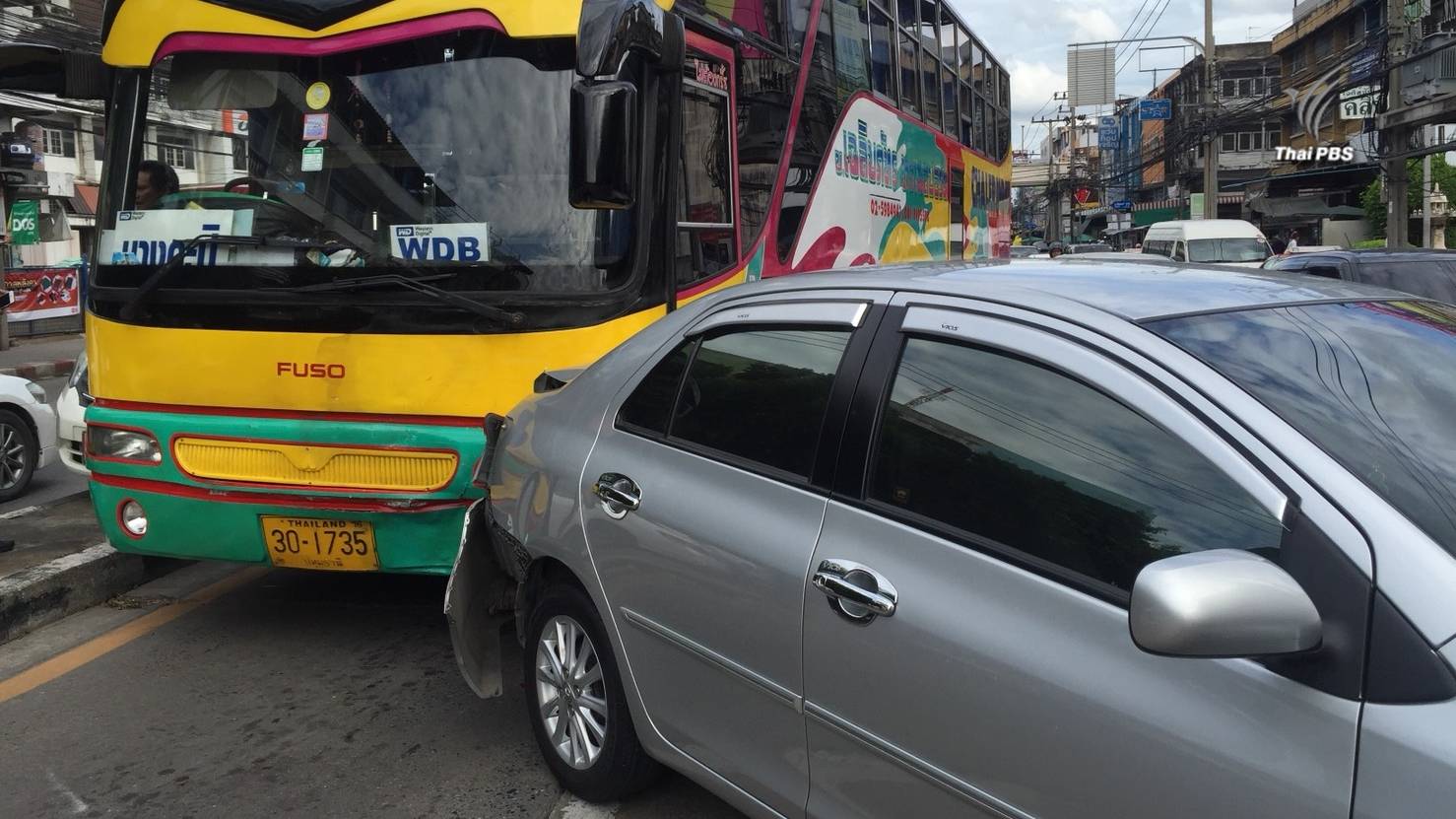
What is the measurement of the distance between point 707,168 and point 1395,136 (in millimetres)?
22002

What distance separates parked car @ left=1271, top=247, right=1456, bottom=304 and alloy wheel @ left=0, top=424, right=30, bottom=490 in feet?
29.4

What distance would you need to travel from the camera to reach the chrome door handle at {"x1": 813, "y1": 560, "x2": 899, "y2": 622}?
228 cm

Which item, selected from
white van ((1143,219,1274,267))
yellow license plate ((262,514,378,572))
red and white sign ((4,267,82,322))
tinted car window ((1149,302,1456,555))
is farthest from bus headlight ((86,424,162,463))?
white van ((1143,219,1274,267))

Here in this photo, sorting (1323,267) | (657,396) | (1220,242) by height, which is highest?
(1220,242)

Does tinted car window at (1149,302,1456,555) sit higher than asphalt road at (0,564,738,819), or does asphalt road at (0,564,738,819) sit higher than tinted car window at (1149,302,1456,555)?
tinted car window at (1149,302,1456,555)

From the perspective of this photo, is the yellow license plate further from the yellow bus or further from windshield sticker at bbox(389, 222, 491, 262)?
→ windshield sticker at bbox(389, 222, 491, 262)

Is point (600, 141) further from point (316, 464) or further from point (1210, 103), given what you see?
point (1210, 103)

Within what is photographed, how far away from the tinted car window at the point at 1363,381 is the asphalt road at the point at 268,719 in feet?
6.58

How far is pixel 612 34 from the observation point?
12.9 feet

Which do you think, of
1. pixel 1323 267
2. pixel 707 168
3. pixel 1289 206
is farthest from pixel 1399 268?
pixel 1289 206

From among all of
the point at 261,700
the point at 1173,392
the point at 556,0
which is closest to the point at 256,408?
the point at 261,700

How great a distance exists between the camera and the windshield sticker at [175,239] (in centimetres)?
445

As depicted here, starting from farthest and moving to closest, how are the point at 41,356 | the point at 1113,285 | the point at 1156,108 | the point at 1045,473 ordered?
1. the point at 1156,108
2. the point at 41,356
3. the point at 1113,285
4. the point at 1045,473

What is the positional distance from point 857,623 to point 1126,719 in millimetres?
605
